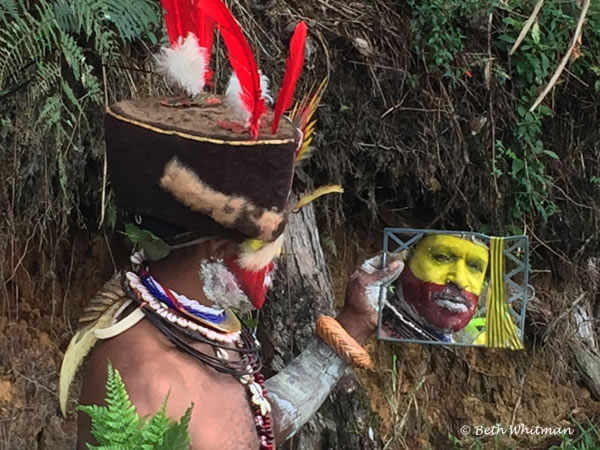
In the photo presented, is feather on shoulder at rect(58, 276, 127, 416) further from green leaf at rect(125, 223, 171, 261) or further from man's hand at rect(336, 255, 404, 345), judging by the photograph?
man's hand at rect(336, 255, 404, 345)

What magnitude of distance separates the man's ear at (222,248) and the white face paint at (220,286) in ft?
0.04

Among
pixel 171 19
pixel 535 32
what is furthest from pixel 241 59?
pixel 535 32

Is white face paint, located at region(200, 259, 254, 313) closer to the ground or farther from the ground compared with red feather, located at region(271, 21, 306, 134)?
closer to the ground

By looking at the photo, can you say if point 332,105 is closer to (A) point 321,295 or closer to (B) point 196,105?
(A) point 321,295

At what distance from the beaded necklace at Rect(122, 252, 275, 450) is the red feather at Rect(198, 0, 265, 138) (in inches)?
13.2

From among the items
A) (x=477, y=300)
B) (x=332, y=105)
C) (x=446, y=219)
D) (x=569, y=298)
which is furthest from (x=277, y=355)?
(x=569, y=298)

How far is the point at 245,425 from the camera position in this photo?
1.33 metres

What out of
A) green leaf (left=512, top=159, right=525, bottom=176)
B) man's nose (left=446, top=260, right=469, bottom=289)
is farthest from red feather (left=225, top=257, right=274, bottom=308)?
green leaf (left=512, top=159, right=525, bottom=176)

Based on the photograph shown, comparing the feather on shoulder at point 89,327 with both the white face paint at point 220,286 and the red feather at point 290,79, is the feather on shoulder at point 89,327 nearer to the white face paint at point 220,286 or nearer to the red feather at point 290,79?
the white face paint at point 220,286

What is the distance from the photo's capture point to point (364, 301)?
1.59 meters

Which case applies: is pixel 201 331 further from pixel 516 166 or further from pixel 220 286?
pixel 516 166

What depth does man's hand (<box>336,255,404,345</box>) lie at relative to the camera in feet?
5.22

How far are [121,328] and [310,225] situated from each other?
2.89ft

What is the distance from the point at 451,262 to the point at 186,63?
0.75m
